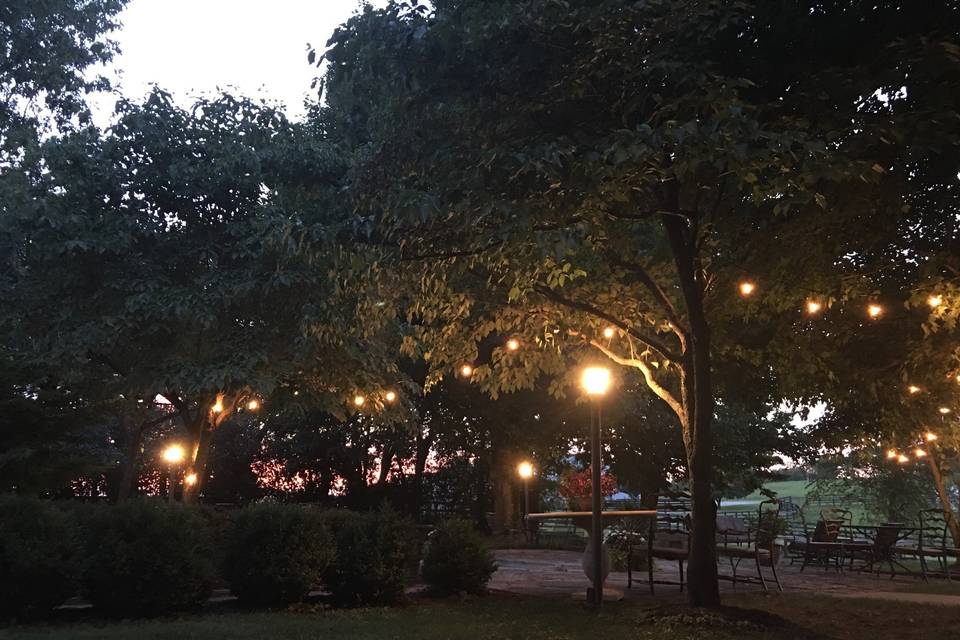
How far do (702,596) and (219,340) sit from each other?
911 cm

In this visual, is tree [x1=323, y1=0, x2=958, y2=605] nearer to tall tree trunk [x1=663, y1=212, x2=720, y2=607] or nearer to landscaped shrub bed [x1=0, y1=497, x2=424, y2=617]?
tall tree trunk [x1=663, y1=212, x2=720, y2=607]

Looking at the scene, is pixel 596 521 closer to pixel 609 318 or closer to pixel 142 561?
pixel 609 318

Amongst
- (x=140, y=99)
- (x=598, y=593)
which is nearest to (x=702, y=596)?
(x=598, y=593)

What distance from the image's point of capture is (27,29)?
15500 mm

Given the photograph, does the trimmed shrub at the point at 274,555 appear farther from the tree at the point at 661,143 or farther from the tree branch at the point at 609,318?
the tree branch at the point at 609,318

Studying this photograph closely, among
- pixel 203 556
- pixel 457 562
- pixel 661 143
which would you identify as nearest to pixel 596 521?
pixel 457 562

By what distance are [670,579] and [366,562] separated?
5384mm

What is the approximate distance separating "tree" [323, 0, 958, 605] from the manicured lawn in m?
0.72

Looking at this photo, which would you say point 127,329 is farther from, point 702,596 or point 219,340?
point 702,596

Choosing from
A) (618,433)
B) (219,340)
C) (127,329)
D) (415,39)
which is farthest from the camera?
(618,433)

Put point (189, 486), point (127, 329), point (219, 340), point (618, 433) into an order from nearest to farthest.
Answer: point (127, 329) → point (219, 340) → point (189, 486) → point (618, 433)

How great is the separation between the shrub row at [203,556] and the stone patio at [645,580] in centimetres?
188

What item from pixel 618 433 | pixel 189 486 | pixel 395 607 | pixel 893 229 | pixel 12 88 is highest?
pixel 12 88

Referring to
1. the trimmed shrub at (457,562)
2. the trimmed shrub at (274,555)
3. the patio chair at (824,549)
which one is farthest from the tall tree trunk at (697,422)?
the patio chair at (824,549)
